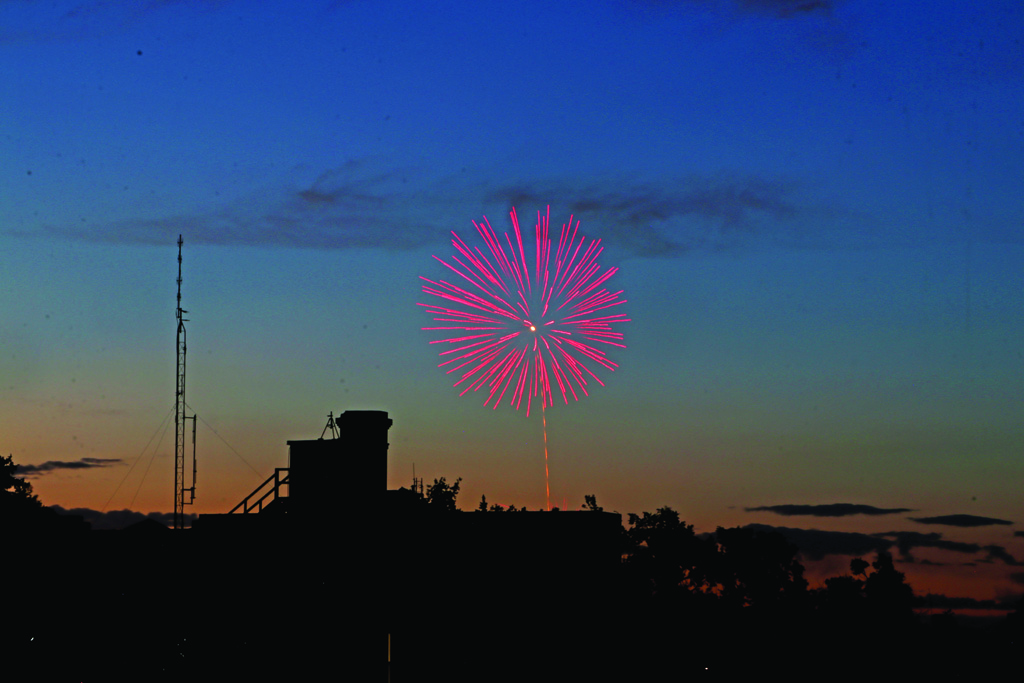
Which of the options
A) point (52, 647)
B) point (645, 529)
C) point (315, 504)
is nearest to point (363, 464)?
point (315, 504)

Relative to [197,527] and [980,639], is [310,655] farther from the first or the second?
[980,639]

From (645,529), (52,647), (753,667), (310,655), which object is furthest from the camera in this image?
(645,529)

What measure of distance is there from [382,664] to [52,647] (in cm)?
1151

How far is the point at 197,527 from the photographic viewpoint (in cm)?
3697

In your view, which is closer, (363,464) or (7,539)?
(363,464)

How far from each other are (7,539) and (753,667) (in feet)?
103

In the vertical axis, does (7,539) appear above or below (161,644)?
above

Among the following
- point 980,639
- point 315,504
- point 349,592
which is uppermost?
point 315,504

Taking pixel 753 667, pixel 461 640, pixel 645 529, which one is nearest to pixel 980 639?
pixel 753 667

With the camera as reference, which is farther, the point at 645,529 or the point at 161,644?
the point at 645,529

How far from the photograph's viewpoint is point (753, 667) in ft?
157

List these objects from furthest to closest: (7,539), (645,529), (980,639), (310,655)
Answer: (645,529)
(980,639)
(7,539)
(310,655)

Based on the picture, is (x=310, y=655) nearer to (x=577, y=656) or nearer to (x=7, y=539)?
(x=577, y=656)

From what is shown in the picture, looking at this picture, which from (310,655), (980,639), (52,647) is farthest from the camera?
(980,639)
